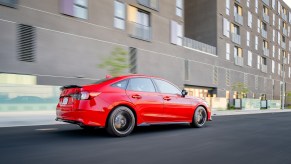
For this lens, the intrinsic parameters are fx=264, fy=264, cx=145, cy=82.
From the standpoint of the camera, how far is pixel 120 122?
5.83 metres

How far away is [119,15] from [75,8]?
12.0 ft

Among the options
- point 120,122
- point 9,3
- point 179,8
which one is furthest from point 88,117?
point 179,8

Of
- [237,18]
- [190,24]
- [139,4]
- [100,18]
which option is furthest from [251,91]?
[100,18]

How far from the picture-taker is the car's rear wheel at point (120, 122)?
561 cm

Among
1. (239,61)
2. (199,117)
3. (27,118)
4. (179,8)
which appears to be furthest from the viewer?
(239,61)

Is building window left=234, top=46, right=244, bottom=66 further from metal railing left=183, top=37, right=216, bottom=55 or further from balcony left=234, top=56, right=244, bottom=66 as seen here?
metal railing left=183, top=37, right=216, bottom=55

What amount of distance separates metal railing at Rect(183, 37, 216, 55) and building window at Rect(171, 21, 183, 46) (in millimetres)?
866

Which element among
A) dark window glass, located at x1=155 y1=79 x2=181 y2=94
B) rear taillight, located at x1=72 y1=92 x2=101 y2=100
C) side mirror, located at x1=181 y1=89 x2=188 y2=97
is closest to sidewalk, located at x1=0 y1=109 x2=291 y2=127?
rear taillight, located at x1=72 y1=92 x2=101 y2=100

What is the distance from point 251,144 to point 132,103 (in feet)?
8.59

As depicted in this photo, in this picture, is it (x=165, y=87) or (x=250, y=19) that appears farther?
(x=250, y=19)

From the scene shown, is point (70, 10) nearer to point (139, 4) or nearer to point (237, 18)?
point (139, 4)

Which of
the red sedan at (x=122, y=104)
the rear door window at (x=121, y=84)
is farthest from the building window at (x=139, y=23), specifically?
the rear door window at (x=121, y=84)

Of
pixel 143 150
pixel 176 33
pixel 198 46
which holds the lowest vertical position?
pixel 143 150

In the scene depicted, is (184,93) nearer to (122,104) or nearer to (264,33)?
(122,104)
